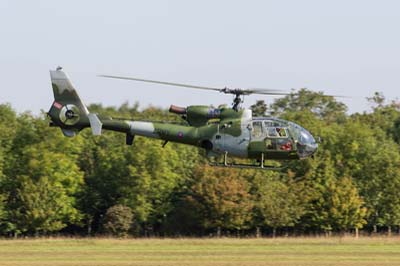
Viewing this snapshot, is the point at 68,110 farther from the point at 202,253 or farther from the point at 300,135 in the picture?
the point at 202,253

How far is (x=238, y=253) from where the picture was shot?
165 feet

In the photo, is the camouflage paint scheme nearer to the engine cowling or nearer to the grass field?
the engine cowling

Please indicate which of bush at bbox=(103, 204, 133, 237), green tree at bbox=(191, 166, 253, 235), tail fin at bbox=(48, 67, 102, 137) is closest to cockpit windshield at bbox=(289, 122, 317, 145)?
tail fin at bbox=(48, 67, 102, 137)

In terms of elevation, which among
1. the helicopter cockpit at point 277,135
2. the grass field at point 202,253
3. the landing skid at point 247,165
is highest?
the helicopter cockpit at point 277,135

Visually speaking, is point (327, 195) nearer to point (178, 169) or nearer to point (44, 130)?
point (178, 169)

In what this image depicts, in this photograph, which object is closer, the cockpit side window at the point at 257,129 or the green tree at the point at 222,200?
the cockpit side window at the point at 257,129

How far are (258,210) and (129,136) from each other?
3651cm

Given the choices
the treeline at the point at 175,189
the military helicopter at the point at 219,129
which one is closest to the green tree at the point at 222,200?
the treeline at the point at 175,189

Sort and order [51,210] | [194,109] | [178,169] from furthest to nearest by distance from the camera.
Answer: [178,169] → [51,210] → [194,109]

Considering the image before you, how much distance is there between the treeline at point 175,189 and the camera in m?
73.8

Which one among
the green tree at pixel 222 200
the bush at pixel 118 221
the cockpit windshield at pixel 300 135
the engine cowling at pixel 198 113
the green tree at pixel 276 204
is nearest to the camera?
the engine cowling at pixel 198 113

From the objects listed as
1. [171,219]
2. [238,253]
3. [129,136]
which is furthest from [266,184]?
[129,136]

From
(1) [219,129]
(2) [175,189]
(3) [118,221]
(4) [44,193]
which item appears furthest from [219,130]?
(2) [175,189]

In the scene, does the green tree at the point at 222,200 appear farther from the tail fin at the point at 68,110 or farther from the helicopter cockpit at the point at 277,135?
the helicopter cockpit at the point at 277,135
